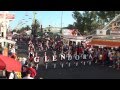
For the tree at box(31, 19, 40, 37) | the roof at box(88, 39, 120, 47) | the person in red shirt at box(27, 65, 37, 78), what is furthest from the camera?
the roof at box(88, 39, 120, 47)

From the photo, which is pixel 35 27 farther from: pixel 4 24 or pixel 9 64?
pixel 9 64

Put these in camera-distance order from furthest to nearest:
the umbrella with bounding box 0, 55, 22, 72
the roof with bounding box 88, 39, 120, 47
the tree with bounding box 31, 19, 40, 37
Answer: the roof with bounding box 88, 39, 120, 47 < the tree with bounding box 31, 19, 40, 37 < the umbrella with bounding box 0, 55, 22, 72

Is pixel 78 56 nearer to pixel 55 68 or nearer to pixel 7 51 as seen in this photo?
pixel 55 68

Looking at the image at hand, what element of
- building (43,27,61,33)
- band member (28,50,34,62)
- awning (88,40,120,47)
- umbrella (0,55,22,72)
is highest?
building (43,27,61,33)

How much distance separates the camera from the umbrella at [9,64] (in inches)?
212

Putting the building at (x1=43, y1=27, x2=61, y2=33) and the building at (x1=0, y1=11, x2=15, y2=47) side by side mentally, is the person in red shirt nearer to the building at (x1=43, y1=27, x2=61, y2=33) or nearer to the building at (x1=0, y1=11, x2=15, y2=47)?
the building at (x1=0, y1=11, x2=15, y2=47)

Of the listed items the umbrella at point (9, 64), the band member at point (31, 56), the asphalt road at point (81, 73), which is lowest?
the asphalt road at point (81, 73)

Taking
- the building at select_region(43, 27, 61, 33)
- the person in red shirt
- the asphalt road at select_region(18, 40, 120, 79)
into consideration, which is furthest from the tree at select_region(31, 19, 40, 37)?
the person in red shirt

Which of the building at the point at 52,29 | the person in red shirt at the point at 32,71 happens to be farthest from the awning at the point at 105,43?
the person in red shirt at the point at 32,71

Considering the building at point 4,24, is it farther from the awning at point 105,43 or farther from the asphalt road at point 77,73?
the awning at point 105,43

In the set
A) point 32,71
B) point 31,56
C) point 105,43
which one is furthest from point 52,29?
point 105,43

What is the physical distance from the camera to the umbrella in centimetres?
538

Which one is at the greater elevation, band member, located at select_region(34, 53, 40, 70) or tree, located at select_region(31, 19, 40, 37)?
tree, located at select_region(31, 19, 40, 37)

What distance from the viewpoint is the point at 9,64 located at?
544cm
